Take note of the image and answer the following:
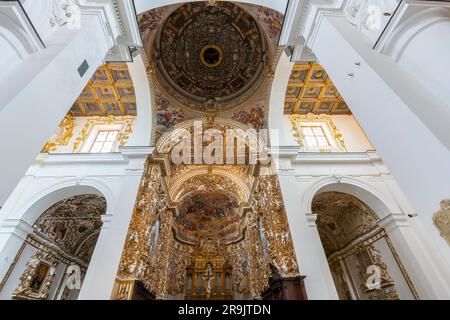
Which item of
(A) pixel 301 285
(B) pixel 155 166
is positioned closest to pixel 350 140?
(A) pixel 301 285

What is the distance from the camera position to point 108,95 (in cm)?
1089

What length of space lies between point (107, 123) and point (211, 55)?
648 cm

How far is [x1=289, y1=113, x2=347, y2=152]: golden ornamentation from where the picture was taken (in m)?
10.5

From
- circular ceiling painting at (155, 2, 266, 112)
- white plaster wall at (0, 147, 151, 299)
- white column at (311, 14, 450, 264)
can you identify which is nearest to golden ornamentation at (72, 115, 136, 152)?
white plaster wall at (0, 147, 151, 299)

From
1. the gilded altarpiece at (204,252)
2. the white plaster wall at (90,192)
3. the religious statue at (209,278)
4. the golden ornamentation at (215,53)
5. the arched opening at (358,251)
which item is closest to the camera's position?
the white plaster wall at (90,192)

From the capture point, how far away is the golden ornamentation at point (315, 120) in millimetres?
10453

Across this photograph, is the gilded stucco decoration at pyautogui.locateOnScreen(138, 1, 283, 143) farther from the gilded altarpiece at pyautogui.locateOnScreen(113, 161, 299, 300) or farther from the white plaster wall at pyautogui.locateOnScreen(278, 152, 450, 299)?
the gilded altarpiece at pyautogui.locateOnScreen(113, 161, 299, 300)

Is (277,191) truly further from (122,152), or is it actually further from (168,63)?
(168,63)

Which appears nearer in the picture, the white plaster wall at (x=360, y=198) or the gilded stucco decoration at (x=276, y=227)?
the white plaster wall at (x=360, y=198)

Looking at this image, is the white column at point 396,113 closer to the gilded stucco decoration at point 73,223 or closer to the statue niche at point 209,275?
the gilded stucco decoration at point 73,223

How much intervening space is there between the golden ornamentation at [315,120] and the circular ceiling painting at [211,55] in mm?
2773

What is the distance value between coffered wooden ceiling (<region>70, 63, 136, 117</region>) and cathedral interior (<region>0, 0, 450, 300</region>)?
0.07m

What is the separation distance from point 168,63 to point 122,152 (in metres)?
5.11

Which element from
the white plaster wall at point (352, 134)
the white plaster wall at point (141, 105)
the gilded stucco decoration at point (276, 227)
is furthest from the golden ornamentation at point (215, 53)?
the white plaster wall at point (352, 134)
